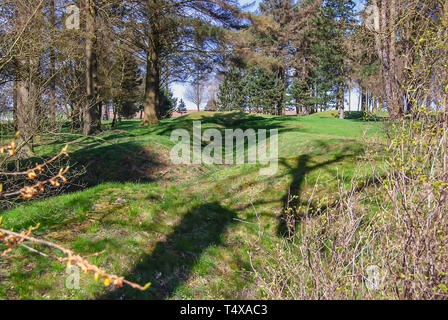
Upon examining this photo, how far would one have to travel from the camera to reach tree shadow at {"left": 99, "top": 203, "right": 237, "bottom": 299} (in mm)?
3892

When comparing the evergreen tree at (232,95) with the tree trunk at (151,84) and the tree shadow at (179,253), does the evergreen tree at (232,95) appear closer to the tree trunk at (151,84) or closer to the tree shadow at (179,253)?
the tree trunk at (151,84)

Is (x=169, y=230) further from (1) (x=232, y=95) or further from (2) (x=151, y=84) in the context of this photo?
(1) (x=232, y=95)

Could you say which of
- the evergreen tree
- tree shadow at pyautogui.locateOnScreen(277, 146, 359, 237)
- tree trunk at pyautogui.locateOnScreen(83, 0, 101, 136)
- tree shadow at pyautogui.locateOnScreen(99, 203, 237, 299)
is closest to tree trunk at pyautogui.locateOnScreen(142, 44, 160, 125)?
tree trunk at pyautogui.locateOnScreen(83, 0, 101, 136)

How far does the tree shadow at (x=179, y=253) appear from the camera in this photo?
153 inches

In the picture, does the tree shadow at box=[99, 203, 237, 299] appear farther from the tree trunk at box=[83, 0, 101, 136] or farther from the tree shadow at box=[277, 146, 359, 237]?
the tree trunk at box=[83, 0, 101, 136]

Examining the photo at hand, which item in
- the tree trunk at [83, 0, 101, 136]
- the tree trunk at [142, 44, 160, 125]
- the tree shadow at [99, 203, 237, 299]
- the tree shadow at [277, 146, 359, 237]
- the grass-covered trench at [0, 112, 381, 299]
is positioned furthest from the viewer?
the tree trunk at [142, 44, 160, 125]

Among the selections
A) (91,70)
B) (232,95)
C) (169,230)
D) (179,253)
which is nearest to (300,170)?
(169,230)

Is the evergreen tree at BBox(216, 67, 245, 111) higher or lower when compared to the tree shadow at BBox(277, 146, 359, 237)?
higher

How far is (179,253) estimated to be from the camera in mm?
4742

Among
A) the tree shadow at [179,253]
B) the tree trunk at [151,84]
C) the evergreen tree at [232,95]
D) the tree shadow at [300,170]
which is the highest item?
the evergreen tree at [232,95]

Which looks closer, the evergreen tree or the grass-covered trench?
the grass-covered trench

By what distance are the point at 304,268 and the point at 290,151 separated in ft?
30.5

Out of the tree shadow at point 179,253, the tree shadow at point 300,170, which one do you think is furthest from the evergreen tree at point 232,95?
the tree shadow at point 179,253

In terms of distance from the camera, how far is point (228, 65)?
60.5 feet
